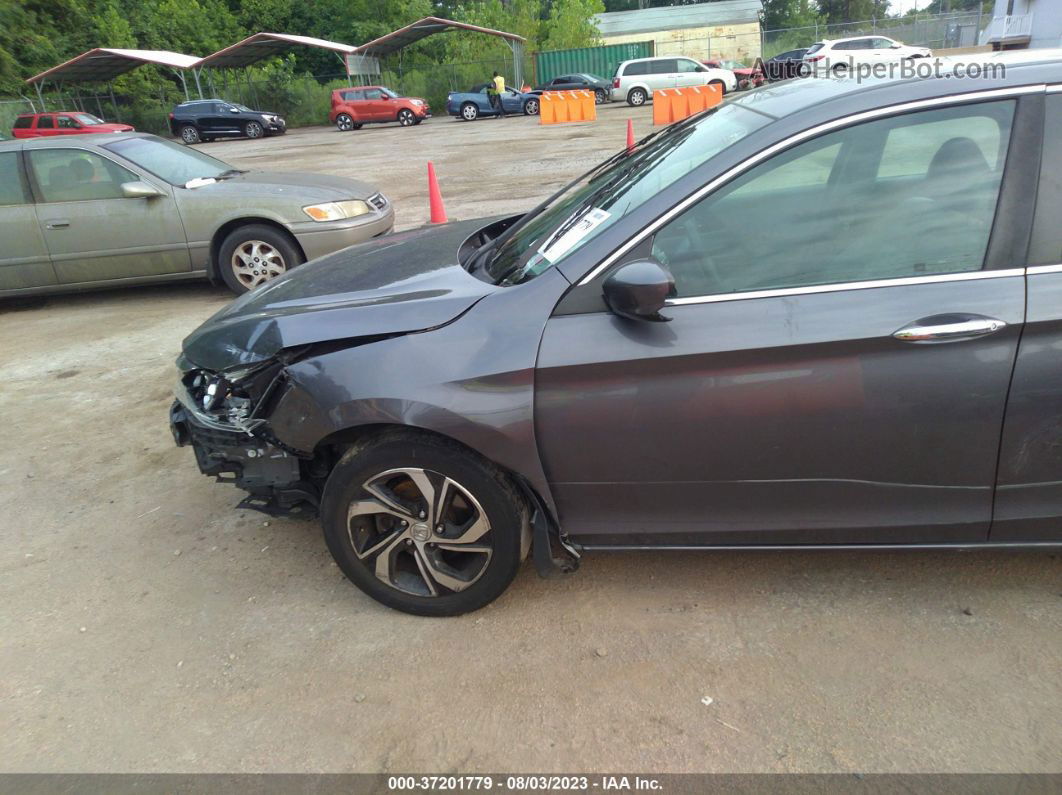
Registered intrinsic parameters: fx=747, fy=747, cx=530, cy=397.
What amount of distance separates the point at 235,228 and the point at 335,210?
898mm

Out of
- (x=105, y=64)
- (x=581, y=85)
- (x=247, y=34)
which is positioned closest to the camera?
(x=581, y=85)

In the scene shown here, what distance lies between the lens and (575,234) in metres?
2.60

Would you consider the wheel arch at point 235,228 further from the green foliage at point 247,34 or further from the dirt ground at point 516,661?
the green foliage at point 247,34

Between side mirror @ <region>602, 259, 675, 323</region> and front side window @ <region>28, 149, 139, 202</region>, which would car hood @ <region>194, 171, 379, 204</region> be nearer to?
front side window @ <region>28, 149, 139, 202</region>

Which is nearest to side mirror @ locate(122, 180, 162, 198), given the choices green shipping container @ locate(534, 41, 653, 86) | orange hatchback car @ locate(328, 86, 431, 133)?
orange hatchback car @ locate(328, 86, 431, 133)

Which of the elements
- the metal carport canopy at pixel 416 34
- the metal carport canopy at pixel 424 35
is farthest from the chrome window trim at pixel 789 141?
the metal carport canopy at pixel 424 35

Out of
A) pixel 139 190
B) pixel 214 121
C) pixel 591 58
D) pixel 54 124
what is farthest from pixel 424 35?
pixel 139 190

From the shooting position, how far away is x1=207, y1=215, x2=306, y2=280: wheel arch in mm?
6555

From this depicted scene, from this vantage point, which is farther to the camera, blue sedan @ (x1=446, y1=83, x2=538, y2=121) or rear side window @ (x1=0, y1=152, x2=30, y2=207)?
blue sedan @ (x1=446, y1=83, x2=538, y2=121)

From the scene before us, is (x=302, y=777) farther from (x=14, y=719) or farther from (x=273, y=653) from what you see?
(x=14, y=719)

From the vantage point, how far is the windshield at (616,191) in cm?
252

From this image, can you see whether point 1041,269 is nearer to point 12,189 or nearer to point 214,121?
point 12,189

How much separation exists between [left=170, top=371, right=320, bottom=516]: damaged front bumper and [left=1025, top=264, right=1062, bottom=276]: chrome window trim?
7.99 feet

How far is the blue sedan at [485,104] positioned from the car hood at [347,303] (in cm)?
2834
